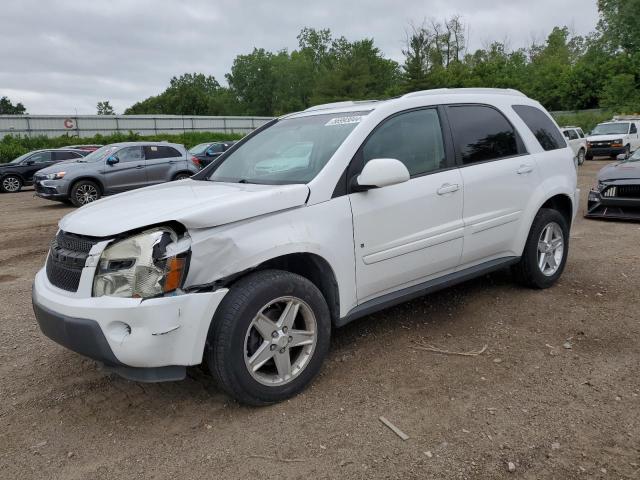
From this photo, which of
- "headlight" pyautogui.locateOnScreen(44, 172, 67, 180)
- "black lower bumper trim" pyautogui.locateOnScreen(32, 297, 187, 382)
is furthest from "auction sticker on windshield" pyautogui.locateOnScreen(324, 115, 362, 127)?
"headlight" pyautogui.locateOnScreen(44, 172, 67, 180)

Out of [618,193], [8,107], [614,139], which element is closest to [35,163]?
[618,193]

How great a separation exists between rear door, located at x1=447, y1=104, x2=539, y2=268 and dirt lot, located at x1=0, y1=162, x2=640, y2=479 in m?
0.64

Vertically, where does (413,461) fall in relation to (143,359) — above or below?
below

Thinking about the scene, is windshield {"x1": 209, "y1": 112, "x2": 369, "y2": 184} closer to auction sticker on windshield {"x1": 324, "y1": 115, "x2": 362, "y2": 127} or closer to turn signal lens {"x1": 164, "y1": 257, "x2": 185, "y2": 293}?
auction sticker on windshield {"x1": 324, "y1": 115, "x2": 362, "y2": 127}

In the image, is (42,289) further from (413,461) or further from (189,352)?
(413,461)

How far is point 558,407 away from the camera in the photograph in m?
2.94

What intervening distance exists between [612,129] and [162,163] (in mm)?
20149

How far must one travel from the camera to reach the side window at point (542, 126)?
15.5 ft

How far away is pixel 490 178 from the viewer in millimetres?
4152

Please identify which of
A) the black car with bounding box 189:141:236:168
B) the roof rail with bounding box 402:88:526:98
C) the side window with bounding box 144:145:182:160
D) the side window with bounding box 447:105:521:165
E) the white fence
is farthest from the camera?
the white fence

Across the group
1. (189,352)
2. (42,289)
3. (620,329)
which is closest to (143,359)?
(189,352)

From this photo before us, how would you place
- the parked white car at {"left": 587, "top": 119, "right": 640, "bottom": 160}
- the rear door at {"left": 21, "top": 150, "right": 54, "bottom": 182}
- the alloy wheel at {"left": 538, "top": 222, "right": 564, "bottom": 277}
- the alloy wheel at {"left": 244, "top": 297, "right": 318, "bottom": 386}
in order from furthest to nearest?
the parked white car at {"left": 587, "top": 119, "right": 640, "bottom": 160}
the rear door at {"left": 21, "top": 150, "right": 54, "bottom": 182}
the alloy wheel at {"left": 538, "top": 222, "right": 564, "bottom": 277}
the alloy wheel at {"left": 244, "top": 297, "right": 318, "bottom": 386}

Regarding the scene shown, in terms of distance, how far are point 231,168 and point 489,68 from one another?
182 feet

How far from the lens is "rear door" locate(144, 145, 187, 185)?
560 inches
